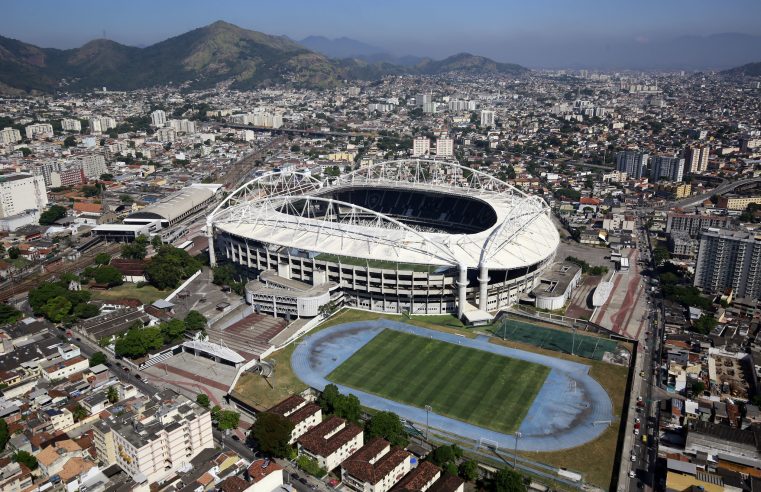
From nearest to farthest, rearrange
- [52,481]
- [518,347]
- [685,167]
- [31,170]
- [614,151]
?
[52,481] < [518,347] < [31,170] < [685,167] < [614,151]

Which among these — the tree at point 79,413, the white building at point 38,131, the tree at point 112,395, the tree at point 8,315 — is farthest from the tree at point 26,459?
the white building at point 38,131

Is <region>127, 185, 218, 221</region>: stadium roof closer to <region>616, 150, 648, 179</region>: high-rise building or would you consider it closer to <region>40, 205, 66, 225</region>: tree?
<region>40, 205, 66, 225</region>: tree

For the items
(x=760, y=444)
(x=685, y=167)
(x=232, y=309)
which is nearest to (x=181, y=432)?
(x=232, y=309)

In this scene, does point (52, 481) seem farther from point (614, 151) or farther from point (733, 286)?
point (614, 151)

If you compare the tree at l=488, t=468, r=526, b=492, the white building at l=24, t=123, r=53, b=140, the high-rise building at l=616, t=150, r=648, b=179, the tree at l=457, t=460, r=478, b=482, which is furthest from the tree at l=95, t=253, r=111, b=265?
the white building at l=24, t=123, r=53, b=140

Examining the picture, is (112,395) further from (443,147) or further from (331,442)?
(443,147)

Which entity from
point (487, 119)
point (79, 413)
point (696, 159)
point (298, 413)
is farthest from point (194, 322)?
point (487, 119)

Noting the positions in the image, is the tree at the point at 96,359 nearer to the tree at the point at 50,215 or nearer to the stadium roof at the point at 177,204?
the stadium roof at the point at 177,204
